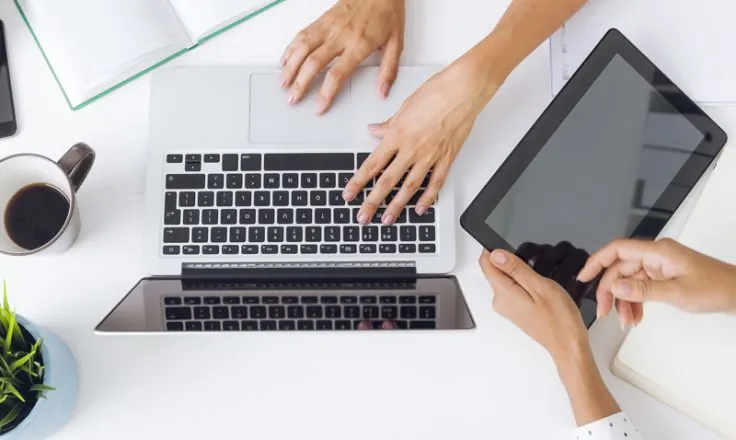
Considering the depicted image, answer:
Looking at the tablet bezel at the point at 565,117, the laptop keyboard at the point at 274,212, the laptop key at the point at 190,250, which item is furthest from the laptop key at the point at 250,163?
the tablet bezel at the point at 565,117

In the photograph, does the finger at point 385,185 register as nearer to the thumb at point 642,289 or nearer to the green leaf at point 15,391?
the thumb at point 642,289

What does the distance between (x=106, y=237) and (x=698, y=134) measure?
2.29 ft

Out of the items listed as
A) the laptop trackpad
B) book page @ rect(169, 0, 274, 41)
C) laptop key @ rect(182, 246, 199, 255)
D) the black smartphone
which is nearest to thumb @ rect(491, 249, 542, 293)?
the laptop trackpad

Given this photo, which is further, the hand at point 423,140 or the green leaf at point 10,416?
the hand at point 423,140

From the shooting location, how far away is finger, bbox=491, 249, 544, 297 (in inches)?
28.5

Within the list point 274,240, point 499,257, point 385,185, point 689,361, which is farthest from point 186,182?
point 689,361

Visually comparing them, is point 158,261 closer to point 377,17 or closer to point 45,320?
point 45,320

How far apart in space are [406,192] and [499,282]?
0.15m

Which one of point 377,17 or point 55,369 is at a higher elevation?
point 377,17

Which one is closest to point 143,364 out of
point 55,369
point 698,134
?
point 55,369

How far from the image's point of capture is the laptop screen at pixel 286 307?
730 mm

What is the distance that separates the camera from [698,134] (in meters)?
0.77

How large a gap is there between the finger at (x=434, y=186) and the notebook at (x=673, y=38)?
0.57ft

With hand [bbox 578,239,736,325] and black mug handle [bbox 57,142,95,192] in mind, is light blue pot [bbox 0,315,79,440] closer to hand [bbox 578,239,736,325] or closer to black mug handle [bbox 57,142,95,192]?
black mug handle [bbox 57,142,95,192]
